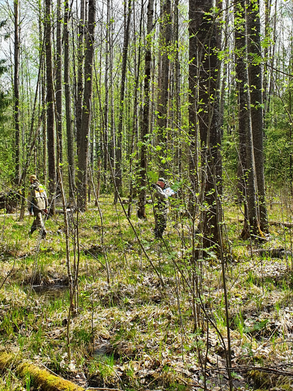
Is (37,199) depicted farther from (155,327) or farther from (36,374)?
(36,374)

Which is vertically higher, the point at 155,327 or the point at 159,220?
the point at 159,220

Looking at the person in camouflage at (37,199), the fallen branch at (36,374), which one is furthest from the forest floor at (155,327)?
the person in camouflage at (37,199)

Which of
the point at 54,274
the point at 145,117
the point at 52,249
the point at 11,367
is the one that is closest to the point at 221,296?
the point at 11,367

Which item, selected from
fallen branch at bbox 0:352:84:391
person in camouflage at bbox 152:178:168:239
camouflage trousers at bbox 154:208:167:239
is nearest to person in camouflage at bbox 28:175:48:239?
person in camouflage at bbox 152:178:168:239

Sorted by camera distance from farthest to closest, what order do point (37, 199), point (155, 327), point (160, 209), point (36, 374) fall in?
point (37, 199), point (160, 209), point (155, 327), point (36, 374)

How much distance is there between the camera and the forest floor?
2.71 m

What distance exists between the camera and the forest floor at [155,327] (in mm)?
2715

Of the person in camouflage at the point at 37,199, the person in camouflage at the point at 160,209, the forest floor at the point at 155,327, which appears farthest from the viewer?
the person in camouflage at the point at 37,199

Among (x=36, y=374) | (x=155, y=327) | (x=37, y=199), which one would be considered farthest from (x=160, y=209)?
(x=37, y=199)

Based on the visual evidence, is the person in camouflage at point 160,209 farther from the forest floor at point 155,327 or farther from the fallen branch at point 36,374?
the fallen branch at point 36,374

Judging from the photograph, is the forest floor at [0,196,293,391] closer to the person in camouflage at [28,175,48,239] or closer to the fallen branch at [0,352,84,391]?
the fallen branch at [0,352,84,391]

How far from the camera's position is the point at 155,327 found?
3658 mm

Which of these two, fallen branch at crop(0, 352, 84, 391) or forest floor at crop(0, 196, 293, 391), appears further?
forest floor at crop(0, 196, 293, 391)

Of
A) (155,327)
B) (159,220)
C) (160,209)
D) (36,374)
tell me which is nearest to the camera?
(36,374)
